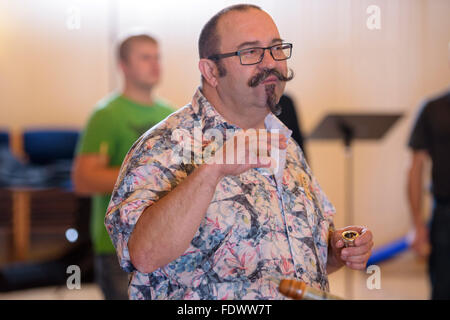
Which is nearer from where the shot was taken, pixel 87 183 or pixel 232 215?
pixel 232 215

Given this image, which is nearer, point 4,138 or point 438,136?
point 438,136

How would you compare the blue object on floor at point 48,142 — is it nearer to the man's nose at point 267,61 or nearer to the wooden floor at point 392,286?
the wooden floor at point 392,286

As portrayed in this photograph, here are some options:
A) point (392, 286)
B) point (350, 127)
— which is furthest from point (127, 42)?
point (392, 286)

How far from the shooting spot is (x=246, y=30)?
120cm

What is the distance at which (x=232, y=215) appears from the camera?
3.94ft

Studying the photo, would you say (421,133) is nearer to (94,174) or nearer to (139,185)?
(94,174)

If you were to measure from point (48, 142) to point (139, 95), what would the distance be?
344 cm

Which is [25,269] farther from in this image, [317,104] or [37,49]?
[317,104]

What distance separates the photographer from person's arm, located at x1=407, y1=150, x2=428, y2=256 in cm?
302

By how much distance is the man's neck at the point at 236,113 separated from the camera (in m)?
1.26

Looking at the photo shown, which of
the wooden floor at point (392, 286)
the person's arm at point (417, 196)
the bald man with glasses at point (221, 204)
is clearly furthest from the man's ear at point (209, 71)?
the wooden floor at point (392, 286)

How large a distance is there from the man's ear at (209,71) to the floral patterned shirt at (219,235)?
0.28 feet
